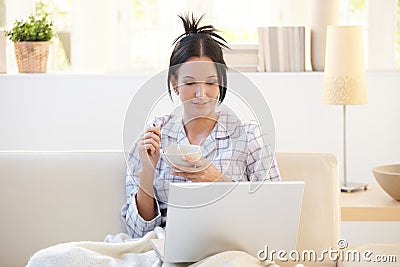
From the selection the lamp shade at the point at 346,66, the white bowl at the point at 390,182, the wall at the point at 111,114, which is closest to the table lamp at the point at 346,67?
the lamp shade at the point at 346,66

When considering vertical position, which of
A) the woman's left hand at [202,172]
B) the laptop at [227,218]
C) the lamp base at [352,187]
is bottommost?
the lamp base at [352,187]

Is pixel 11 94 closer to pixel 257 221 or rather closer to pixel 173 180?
pixel 173 180

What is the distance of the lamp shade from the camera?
3.26m

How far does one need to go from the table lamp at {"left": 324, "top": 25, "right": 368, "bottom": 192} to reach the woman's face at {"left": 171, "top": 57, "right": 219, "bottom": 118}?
2.98 ft

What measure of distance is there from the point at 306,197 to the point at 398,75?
135cm

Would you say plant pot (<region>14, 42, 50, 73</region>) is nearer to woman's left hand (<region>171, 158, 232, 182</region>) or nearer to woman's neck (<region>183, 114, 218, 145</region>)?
woman's neck (<region>183, 114, 218, 145</region>)

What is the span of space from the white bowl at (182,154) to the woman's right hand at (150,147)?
5cm

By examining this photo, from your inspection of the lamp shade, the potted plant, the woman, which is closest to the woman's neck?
the woman

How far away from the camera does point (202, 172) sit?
7.73ft

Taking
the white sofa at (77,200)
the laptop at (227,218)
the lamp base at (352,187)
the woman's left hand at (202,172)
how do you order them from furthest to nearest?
the lamp base at (352,187)
the white sofa at (77,200)
the woman's left hand at (202,172)
the laptop at (227,218)

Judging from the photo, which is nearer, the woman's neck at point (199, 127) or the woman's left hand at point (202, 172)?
the woman's left hand at point (202, 172)

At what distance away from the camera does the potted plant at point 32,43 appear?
375cm

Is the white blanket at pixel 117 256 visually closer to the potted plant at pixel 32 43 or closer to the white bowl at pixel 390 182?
the white bowl at pixel 390 182

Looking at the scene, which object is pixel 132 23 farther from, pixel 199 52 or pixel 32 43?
pixel 199 52
